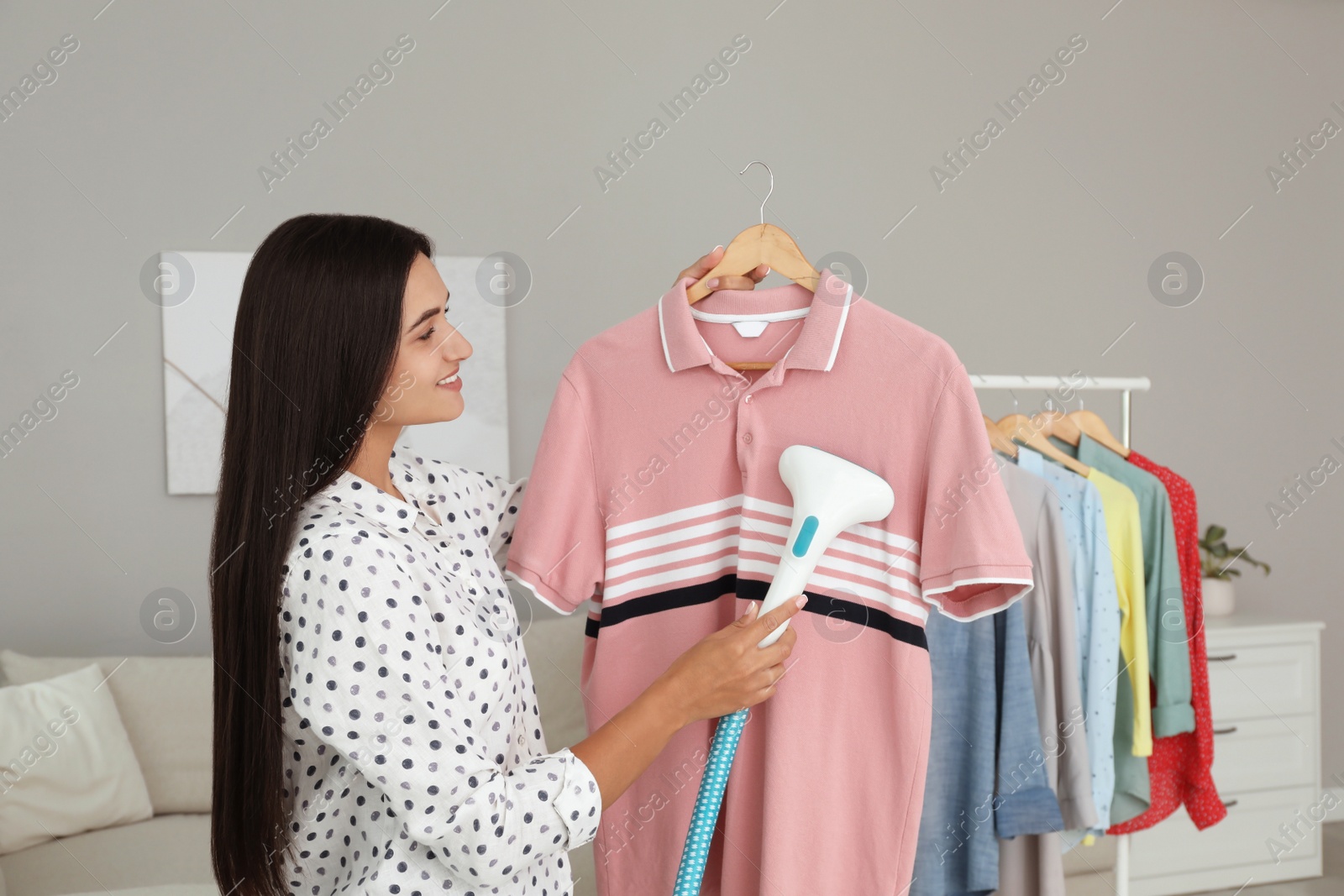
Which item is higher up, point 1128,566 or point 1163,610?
point 1128,566

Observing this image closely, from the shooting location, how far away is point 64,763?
2.39 m

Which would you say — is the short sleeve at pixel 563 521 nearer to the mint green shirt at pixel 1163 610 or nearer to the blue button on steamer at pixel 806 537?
the blue button on steamer at pixel 806 537

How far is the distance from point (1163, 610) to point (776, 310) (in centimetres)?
126

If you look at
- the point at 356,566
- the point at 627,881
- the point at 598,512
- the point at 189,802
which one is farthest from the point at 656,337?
the point at 189,802

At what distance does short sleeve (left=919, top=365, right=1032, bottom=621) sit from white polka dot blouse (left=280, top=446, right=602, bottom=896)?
496 mm

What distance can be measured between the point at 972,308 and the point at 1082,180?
668 millimetres

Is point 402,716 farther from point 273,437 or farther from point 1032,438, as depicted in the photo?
point 1032,438

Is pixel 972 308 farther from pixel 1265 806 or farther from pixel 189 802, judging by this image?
pixel 189 802

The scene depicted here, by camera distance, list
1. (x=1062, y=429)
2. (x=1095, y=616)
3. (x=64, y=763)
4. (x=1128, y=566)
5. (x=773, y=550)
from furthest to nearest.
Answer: (x=64, y=763) < (x=1062, y=429) < (x=1128, y=566) < (x=1095, y=616) < (x=773, y=550)

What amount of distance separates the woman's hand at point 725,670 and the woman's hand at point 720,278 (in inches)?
19.3

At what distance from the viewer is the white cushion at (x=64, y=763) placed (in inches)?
91.2

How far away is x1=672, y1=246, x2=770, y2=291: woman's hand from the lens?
4.66 feet

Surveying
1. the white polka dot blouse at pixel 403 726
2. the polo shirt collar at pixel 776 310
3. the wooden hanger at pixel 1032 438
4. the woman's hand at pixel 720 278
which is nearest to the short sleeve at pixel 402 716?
the white polka dot blouse at pixel 403 726

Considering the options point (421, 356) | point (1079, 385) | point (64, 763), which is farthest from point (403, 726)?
point (64, 763)
